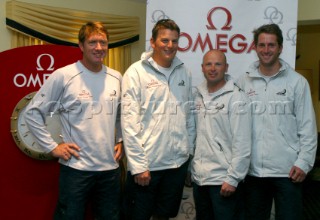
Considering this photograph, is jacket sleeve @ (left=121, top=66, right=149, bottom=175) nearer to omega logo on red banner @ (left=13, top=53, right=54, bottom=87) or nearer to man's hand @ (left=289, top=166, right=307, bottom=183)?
omega logo on red banner @ (left=13, top=53, right=54, bottom=87)

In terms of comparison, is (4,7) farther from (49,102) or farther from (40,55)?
(49,102)

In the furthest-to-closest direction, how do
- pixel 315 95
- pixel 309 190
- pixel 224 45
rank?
1. pixel 315 95
2. pixel 309 190
3. pixel 224 45

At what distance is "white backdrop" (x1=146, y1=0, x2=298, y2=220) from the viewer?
252 centimetres

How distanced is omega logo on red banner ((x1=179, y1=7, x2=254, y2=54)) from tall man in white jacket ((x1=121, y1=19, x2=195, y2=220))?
56 cm

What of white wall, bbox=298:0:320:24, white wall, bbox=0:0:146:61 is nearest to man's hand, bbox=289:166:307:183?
white wall, bbox=298:0:320:24

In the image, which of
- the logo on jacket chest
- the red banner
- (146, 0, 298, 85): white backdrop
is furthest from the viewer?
(146, 0, 298, 85): white backdrop

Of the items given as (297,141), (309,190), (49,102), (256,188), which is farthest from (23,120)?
(309,190)

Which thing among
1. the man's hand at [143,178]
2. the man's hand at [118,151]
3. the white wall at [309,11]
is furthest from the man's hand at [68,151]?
the white wall at [309,11]

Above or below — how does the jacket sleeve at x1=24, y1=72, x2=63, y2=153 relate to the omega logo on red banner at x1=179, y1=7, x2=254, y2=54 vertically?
below

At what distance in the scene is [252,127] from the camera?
6.37 feet

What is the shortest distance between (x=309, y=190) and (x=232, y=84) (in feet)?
9.91

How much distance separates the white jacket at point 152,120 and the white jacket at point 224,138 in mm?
128

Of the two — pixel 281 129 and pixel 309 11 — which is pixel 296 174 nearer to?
pixel 281 129

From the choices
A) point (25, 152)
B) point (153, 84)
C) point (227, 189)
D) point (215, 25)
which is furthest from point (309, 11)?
point (25, 152)
